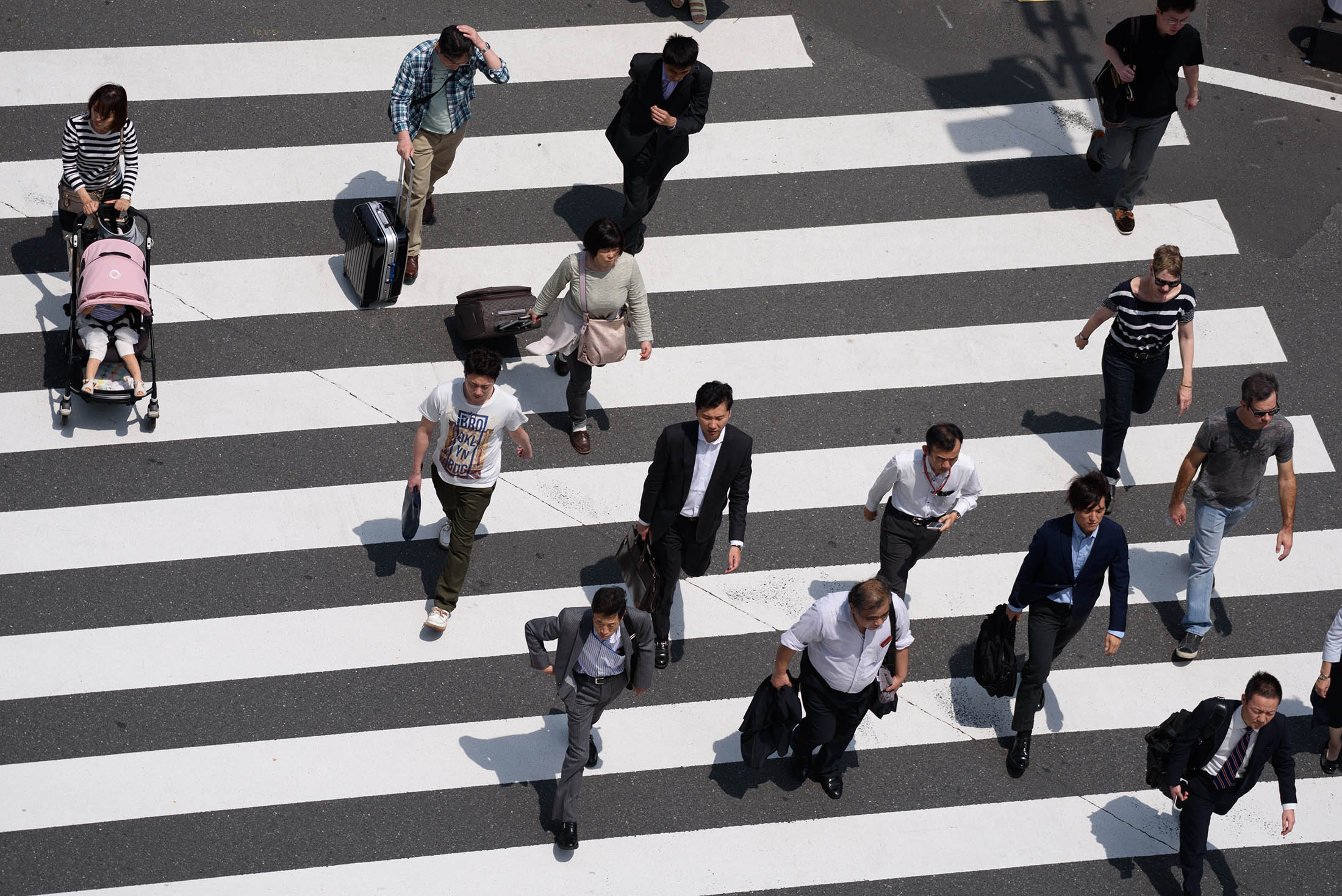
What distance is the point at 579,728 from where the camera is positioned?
25.9 ft

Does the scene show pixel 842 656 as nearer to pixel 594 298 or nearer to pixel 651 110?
pixel 594 298

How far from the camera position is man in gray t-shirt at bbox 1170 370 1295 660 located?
874cm

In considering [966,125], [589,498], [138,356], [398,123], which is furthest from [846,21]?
[138,356]

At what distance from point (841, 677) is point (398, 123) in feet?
15.9

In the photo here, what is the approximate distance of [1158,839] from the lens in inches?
341

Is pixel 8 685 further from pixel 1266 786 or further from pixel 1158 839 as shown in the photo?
pixel 1266 786

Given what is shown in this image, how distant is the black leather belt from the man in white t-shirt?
2233mm

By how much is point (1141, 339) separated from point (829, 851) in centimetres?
389

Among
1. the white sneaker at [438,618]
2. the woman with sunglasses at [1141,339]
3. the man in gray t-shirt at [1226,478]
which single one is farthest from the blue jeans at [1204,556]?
the white sneaker at [438,618]

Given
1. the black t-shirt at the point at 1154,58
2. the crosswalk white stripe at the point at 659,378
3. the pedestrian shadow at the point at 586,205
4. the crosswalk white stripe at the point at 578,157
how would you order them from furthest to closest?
the pedestrian shadow at the point at 586,205 < the crosswalk white stripe at the point at 578,157 < the black t-shirt at the point at 1154,58 < the crosswalk white stripe at the point at 659,378

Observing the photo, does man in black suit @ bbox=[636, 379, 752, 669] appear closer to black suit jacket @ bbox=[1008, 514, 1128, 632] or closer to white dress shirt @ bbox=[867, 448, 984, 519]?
white dress shirt @ bbox=[867, 448, 984, 519]

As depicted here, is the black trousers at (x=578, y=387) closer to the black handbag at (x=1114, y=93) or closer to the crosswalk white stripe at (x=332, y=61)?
the crosswalk white stripe at (x=332, y=61)

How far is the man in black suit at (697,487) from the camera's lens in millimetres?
8023

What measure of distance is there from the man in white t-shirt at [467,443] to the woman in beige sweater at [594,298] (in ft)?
3.12
